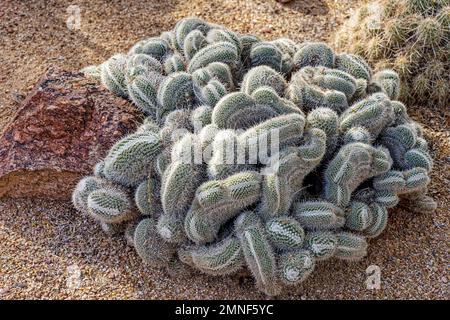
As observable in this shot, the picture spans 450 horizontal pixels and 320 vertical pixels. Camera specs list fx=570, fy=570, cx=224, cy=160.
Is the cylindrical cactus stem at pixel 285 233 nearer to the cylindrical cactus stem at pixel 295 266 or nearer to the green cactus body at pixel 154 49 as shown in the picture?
the cylindrical cactus stem at pixel 295 266

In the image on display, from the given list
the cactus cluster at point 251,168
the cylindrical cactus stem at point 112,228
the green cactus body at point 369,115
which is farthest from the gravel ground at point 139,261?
the green cactus body at point 369,115

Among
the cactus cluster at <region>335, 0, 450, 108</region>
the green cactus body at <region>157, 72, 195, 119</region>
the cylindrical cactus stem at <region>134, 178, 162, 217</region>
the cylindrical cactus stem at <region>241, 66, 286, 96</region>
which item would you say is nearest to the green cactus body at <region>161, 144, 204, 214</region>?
the cylindrical cactus stem at <region>134, 178, 162, 217</region>

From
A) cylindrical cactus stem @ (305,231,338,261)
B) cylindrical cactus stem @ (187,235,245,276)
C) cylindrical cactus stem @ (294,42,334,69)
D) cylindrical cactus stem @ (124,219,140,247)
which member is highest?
cylindrical cactus stem @ (294,42,334,69)

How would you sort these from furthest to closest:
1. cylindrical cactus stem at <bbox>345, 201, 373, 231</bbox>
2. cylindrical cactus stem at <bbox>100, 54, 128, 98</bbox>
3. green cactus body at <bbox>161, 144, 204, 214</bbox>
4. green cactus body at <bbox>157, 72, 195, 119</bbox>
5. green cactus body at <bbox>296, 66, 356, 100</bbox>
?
cylindrical cactus stem at <bbox>100, 54, 128, 98</bbox>, green cactus body at <bbox>296, 66, 356, 100</bbox>, green cactus body at <bbox>157, 72, 195, 119</bbox>, cylindrical cactus stem at <bbox>345, 201, 373, 231</bbox>, green cactus body at <bbox>161, 144, 204, 214</bbox>

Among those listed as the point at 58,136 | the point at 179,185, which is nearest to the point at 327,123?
the point at 179,185

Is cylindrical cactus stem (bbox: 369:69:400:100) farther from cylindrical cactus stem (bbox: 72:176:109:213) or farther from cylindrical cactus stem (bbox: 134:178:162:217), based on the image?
cylindrical cactus stem (bbox: 72:176:109:213)

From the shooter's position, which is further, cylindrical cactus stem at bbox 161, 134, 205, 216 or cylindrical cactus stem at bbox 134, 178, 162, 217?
cylindrical cactus stem at bbox 134, 178, 162, 217

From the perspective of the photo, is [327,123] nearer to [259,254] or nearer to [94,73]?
[259,254]
